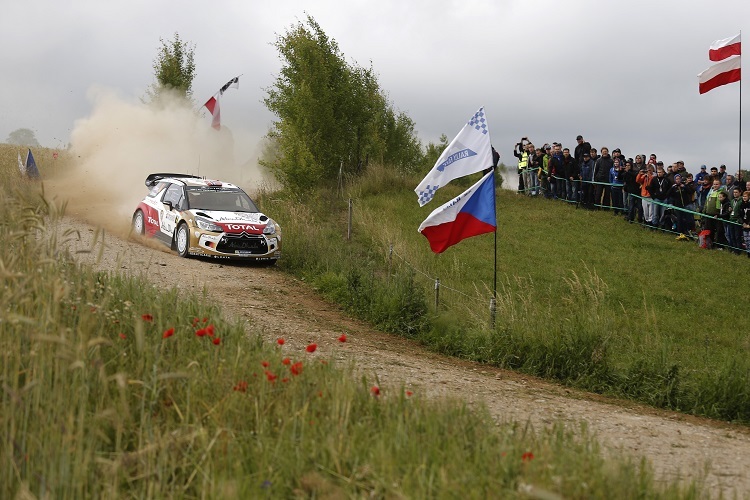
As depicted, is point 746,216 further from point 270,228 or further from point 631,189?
point 270,228

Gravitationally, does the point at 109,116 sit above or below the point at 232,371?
above

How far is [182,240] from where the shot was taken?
1967cm

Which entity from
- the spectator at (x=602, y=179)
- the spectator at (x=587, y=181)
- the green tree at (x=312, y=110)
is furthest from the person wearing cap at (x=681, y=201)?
the green tree at (x=312, y=110)

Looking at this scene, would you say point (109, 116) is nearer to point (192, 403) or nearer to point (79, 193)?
point (79, 193)

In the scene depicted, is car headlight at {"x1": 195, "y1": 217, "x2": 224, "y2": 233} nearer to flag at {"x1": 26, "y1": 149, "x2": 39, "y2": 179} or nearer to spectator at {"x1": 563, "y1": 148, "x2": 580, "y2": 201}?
spectator at {"x1": 563, "y1": 148, "x2": 580, "y2": 201}

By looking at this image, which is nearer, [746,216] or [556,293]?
[556,293]

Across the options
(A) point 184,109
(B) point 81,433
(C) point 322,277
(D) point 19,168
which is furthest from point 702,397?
(A) point 184,109

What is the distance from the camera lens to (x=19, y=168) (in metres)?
34.2

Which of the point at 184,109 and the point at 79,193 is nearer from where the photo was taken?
the point at 79,193

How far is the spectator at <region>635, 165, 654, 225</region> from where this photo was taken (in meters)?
26.0

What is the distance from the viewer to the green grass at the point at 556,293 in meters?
11.5

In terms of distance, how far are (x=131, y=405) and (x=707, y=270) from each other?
18222 millimetres

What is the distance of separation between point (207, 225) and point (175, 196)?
1.93m

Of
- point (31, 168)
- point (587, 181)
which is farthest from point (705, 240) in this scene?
point (31, 168)
